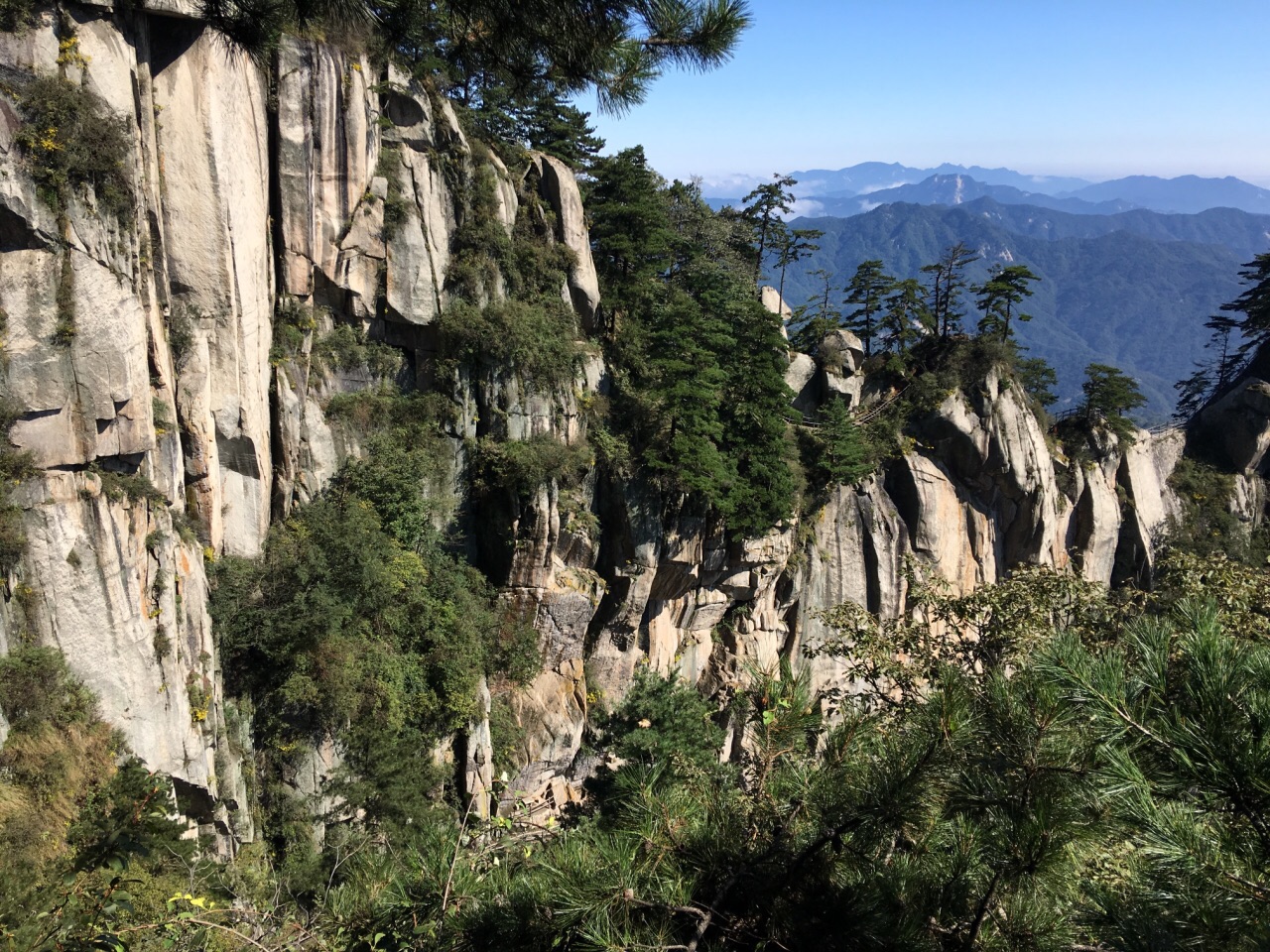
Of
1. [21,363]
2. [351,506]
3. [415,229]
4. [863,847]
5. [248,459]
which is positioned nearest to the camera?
[863,847]

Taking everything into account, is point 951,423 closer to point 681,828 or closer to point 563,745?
point 563,745

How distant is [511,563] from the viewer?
68.5 ft

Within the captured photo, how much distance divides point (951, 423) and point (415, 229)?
74.3 ft

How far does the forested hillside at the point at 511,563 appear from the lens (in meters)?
4.04

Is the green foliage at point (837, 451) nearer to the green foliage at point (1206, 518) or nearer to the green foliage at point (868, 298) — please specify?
the green foliage at point (868, 298)

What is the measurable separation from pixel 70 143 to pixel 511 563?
1329 centimetres

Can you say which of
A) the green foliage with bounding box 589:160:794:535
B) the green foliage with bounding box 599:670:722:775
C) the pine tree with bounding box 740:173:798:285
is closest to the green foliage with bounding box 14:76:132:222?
the green foliage with bounding box 589:160:794:535

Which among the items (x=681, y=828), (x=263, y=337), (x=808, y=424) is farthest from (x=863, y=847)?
(x=808, y=424)

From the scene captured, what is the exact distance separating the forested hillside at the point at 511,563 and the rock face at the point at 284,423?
93 mm

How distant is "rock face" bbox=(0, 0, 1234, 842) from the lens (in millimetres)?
11453

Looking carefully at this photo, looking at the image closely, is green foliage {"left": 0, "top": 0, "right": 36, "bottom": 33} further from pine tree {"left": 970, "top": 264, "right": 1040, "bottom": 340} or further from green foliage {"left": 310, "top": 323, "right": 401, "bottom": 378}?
pine tree {"left": 970, "top": 264, "right": 1040, "bottom": 340}

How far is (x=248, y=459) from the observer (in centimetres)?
1617

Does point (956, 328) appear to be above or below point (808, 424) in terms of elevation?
above

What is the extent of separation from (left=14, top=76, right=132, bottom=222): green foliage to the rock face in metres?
0.25
